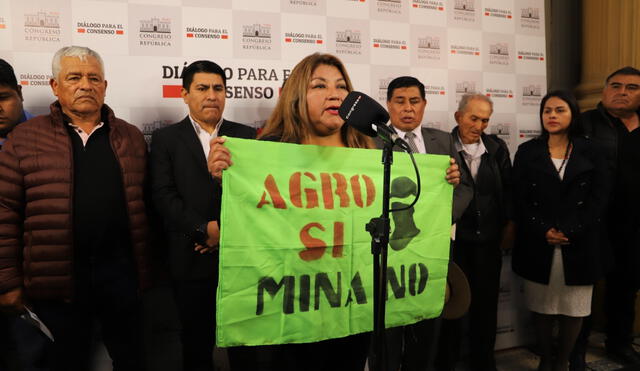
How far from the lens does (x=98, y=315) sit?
2.26 metres

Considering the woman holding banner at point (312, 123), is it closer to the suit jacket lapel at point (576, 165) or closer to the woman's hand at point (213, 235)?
the woman's hand at point (213, 235)

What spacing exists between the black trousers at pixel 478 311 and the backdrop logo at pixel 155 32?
248cm

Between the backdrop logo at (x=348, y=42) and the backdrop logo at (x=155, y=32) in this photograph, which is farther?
the backdrop logo at (x=348, y=42)

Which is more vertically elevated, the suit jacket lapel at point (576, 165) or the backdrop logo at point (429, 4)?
the backdrop logo at point (429, 4)

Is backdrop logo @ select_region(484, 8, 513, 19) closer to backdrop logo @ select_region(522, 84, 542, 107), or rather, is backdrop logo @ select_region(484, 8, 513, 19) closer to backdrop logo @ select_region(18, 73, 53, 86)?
backdrop logo @ select_region(522, 84, 542, 107)

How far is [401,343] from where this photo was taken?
2.58m

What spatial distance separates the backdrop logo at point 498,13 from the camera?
12.5ft

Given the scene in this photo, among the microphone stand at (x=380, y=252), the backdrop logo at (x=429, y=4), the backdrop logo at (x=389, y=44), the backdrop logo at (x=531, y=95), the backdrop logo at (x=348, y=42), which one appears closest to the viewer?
the microphone stand at (x=380, y=252)

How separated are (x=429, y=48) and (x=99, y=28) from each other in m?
2.47

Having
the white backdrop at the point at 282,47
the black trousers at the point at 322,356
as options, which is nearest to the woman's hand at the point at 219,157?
the black trousers at the point at 322,356

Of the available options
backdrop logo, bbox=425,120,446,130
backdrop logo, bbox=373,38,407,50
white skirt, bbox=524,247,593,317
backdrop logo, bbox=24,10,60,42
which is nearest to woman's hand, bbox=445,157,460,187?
white skirt, bbox=524,247,593,317

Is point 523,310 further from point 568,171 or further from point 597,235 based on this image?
point 568,171

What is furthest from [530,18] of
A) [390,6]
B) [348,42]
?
[348,42]

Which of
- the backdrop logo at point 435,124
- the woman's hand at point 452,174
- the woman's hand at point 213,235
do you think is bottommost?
the woman's hand at point 213,235
